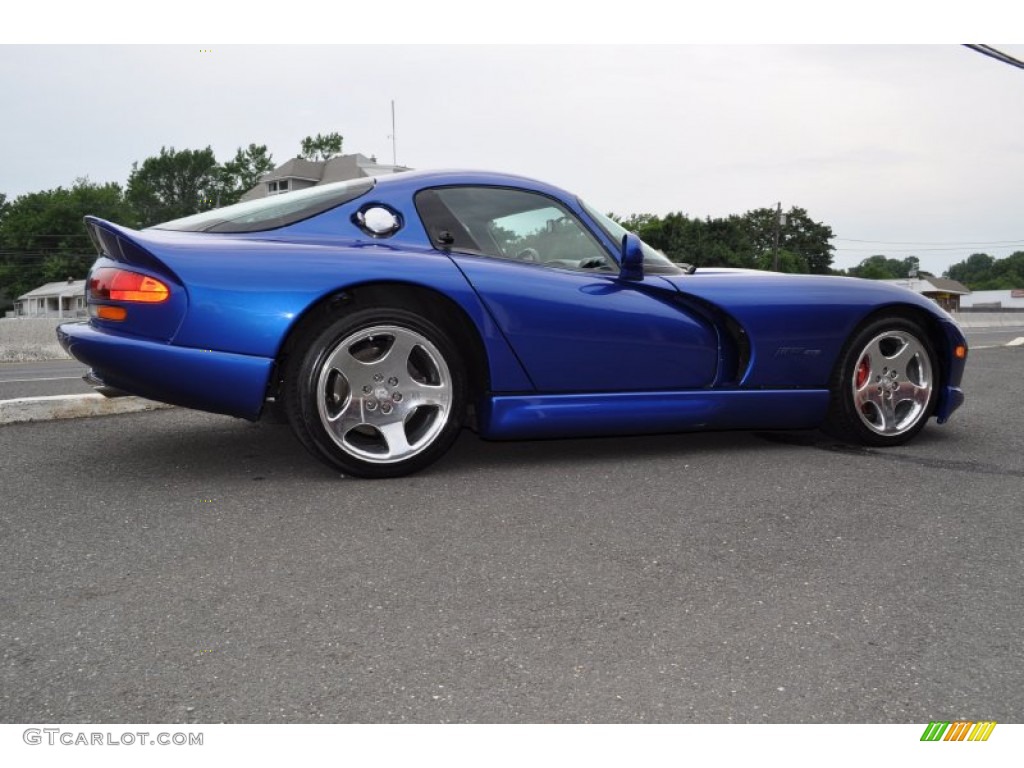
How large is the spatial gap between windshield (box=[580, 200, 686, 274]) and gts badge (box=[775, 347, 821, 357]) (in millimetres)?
585

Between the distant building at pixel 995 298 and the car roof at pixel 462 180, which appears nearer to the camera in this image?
the car roof at pixel 462 180

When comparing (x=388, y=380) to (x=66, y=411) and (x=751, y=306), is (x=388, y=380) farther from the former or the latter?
(x=66, y=411)

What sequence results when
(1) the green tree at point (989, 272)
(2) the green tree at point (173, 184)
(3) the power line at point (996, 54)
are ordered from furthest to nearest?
(1) the green tree at point (989, 272) → (2) the green tree at point (173, 184) → (3) the power line at point (996, 54)

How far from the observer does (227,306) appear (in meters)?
3.13

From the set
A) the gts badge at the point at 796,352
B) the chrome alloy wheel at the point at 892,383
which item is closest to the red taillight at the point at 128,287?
the gts badge at the point at 796,352

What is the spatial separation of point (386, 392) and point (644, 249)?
1.41m

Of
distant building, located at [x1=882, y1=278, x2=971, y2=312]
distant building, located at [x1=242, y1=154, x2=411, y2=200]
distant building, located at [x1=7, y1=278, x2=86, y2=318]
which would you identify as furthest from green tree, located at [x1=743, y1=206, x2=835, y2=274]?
distant building, located at [x1=7, y1=278, x2=86, y2=318]

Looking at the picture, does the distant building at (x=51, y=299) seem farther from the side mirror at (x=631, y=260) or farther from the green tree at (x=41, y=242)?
the side mirror at (x=631, y=260)

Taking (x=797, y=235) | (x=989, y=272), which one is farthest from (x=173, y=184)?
(x=989, y=272)

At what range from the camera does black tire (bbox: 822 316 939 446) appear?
415 centimetres

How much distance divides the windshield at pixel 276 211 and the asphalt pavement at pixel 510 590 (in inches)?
38.9

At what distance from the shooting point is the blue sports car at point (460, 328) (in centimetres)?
317

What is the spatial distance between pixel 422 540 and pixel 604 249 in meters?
1.76

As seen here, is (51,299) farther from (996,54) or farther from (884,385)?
(884,385)
